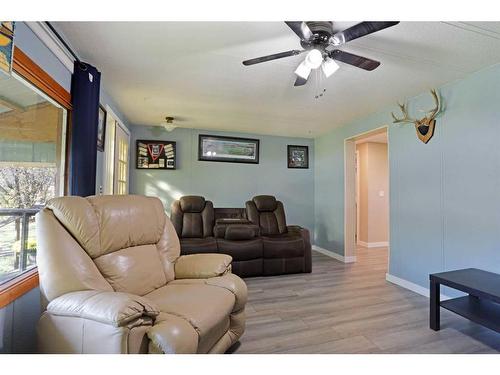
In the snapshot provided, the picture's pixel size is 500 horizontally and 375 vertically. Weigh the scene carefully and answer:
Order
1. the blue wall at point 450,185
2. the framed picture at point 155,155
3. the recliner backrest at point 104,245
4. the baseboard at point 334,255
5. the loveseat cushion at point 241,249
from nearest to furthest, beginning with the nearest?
the recliner backrest at point 104,245, the blue wall at point 450,185, the loveseat cushion at point 241,249, the baseboard at point 334,255, the framed picture at point 155,155

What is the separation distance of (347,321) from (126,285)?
1.84m

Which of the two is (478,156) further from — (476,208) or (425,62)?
(425,62)

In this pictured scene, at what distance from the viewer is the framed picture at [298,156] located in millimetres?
5168

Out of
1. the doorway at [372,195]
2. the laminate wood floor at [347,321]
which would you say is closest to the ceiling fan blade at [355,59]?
the laminate wood floor at [347,321]

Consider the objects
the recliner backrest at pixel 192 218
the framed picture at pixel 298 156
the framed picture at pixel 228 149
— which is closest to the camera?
the recliner backrest at pixel 192 218

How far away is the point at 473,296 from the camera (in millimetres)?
2061

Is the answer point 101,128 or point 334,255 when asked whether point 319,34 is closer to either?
point 101,128

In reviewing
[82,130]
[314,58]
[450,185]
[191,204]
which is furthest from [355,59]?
[191,204]

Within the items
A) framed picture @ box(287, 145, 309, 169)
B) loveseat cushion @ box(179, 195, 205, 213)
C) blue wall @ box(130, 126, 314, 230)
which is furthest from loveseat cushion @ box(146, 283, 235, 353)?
framed picture @ box(287, 145, 309, 169)

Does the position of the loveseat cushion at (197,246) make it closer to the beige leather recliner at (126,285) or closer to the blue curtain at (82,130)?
the beige leather recliner at (126,285)

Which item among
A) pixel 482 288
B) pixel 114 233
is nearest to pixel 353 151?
pixel 482 288

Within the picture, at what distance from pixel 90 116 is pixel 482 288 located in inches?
134

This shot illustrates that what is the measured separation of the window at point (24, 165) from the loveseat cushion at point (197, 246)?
160cm

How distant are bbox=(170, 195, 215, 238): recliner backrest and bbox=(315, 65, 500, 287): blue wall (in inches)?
102
